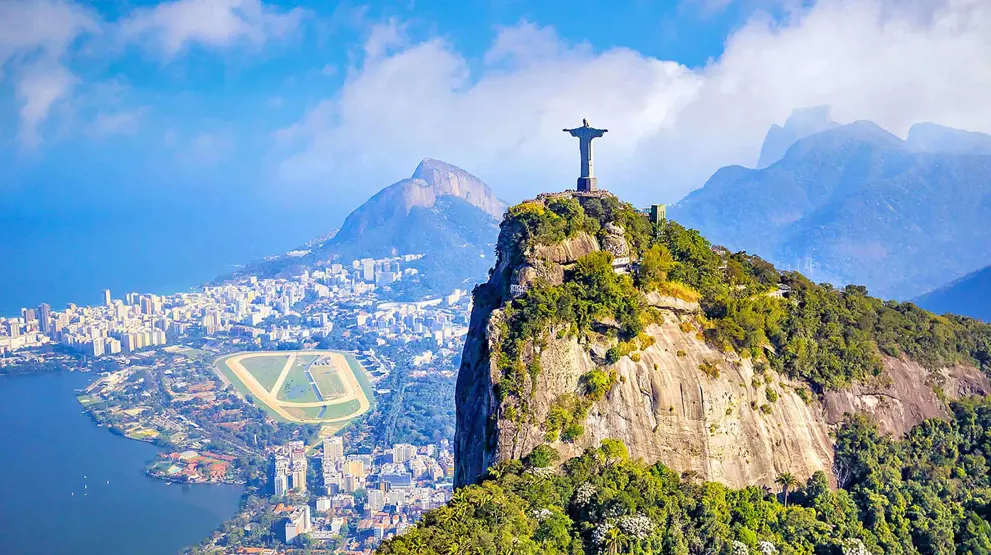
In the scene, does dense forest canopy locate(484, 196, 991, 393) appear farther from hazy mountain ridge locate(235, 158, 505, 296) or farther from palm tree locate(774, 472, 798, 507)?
hazy mountain ridge locate(235, 158, 505, 296)

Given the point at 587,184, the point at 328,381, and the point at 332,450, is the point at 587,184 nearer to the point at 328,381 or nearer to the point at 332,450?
the point at 332,450

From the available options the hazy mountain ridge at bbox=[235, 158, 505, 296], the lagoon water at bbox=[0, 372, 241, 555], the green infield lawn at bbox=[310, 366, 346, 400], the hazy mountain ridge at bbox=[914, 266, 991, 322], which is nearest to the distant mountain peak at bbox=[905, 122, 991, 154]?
the hazy mountain ridge at bbox=[914, 266, 991, 322]

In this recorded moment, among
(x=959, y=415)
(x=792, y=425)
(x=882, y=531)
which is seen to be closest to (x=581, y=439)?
(x=792, y=425)

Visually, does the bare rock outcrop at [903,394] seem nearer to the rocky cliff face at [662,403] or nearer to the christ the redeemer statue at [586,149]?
the rocky cliff face at [662,403]

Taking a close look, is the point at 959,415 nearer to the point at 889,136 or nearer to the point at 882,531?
the point at 882,531

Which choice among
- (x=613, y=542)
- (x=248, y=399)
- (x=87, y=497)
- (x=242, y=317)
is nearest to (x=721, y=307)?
(x=613, y=542)

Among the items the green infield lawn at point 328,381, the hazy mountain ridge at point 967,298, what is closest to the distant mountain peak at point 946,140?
the hazy mountain ridge at point 967,298
